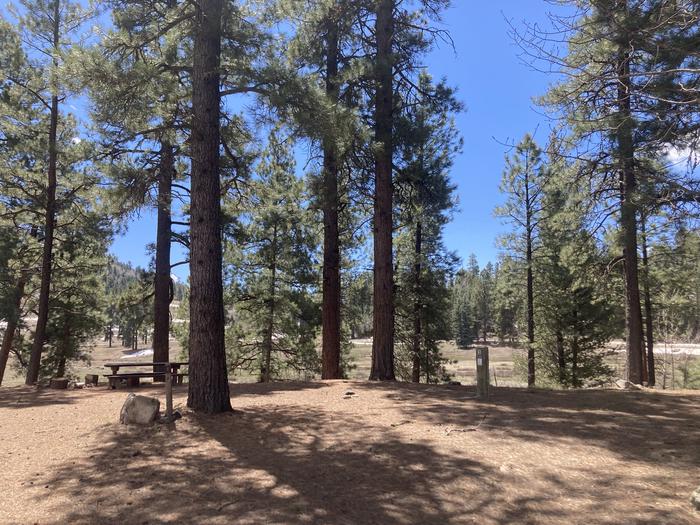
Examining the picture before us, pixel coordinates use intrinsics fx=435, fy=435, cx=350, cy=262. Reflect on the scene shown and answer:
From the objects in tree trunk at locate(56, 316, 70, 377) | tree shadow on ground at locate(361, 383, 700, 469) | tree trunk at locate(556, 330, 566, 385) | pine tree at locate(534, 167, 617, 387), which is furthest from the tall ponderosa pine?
tree trunk at locate(556, 330, 566, 385)

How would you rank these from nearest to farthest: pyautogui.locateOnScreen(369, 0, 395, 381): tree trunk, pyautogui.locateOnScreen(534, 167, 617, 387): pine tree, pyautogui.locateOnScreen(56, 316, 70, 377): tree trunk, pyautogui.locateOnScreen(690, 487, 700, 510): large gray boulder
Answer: pyautogui.locateOnScreen(690, 487, 700, 510): large gray boulder
pyautogui.locateOnScreen(369, 0, 395, 381): tree trunk
pyautogui.locateOnScreen(534, 167, 617, 387): pine tree
pyautogui.locateOnScreen(56, 316, 70, 377): tree trunk

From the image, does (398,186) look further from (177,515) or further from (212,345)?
(177,515)

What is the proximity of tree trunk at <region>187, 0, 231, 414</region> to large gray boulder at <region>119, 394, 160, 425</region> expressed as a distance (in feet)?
1.79

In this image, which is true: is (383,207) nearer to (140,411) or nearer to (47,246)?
(140,411)

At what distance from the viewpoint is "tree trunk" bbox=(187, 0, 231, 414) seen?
6.04 meters

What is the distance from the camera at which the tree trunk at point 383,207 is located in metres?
9.20

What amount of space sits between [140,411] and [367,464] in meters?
3.26

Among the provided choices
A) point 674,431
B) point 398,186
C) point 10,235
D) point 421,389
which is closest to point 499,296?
point 398,186

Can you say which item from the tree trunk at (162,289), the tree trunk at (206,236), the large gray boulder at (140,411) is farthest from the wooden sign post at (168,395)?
the tree trunk at (162,289)

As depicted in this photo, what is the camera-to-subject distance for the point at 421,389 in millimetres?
8156

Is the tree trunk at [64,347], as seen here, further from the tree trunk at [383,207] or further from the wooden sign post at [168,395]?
the wooden sign post at [168,395]

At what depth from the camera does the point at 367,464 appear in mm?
4176

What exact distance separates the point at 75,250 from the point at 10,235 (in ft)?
11.2

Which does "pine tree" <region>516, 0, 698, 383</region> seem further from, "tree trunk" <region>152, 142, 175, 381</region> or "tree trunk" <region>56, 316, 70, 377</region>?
"tree trunk" <region>56, 316, 70, 377</region>
